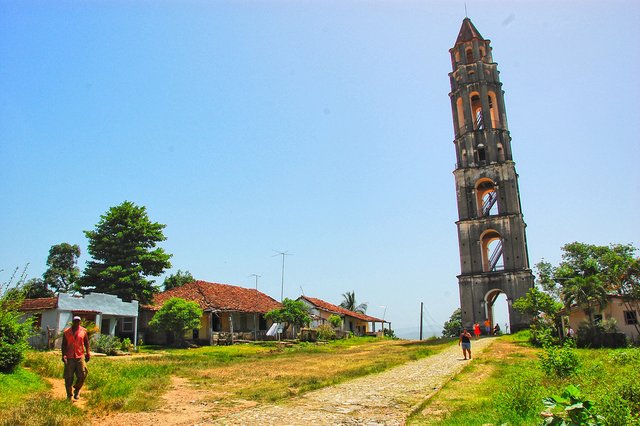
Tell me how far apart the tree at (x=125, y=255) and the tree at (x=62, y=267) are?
36.8 feet

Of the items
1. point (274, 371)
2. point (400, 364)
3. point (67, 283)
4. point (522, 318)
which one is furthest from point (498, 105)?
point (67, 283)

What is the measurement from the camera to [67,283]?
43844 mm

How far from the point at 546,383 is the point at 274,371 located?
863cm

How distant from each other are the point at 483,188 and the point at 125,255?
27978mm

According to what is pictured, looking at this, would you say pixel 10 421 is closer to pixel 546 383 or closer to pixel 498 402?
pixel 498 402

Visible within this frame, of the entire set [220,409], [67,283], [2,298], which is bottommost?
[220,409]

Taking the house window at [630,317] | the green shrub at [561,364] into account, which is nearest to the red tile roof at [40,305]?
the green shrub at [561,364]

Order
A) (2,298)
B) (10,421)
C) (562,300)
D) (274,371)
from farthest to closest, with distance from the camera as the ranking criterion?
(562,300) → (274,371) → (2,298) → (10,421)

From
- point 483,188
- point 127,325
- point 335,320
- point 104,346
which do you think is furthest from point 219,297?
point 483,188

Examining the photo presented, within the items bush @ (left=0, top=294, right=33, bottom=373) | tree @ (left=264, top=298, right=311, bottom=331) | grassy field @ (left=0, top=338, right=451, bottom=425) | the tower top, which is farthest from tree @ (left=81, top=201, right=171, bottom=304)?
the tower top

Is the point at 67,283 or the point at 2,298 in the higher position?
the point at 67,283

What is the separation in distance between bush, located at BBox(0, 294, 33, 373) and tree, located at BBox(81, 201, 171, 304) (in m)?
21.7

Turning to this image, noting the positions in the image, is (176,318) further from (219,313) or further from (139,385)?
(139,385)

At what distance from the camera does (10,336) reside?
11.4 m
